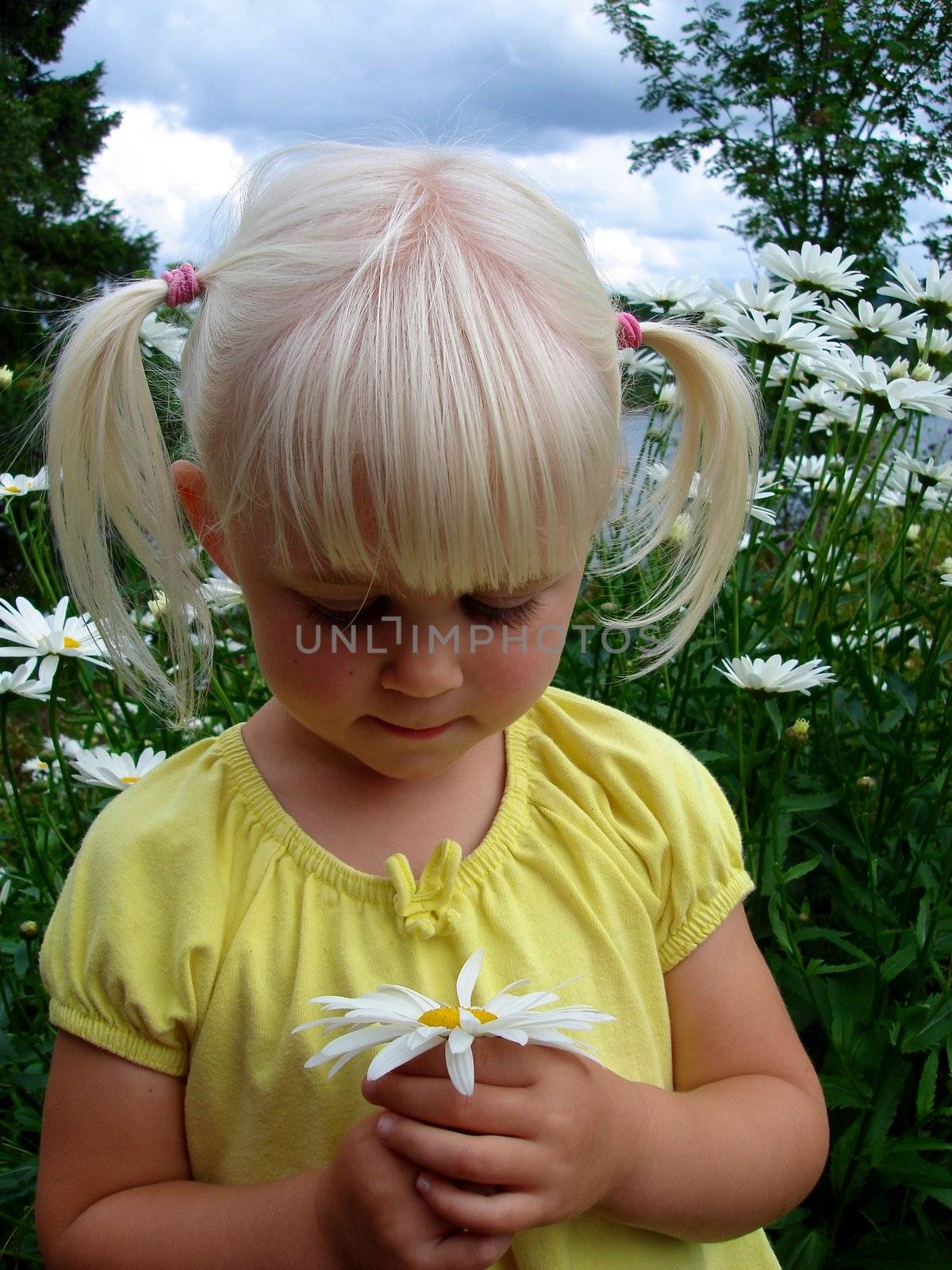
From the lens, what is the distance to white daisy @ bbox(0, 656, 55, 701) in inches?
50.7

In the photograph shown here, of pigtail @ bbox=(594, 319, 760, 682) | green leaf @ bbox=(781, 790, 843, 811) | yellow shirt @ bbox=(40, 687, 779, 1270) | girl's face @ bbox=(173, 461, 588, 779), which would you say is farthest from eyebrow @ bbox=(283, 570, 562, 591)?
green leaf @ bbox=(781, 790, 843, 811)

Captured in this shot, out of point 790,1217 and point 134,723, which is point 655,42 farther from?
point 790,1217

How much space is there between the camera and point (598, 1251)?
85 cm

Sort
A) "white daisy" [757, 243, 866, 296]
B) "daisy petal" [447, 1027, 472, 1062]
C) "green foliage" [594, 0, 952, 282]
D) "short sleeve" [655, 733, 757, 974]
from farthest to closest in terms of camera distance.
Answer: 1. "green foliage" [594, 0, 952, 282]
2. "white daisy" [757, 243, 866, 296]
3. "short sleeve" [655, 733, 757, 974]
4. "daisy petal" [447, 1027, 472, 1062]

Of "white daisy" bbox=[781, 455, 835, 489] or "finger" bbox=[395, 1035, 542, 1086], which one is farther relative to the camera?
"white daisy" bbox=[781, 455, 835, 489]

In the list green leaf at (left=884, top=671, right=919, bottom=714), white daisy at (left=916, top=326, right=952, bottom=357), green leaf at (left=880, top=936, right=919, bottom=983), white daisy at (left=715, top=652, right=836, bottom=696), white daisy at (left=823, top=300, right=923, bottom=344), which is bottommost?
green leaf at (left=880, top=936, right=919, bottom=983)

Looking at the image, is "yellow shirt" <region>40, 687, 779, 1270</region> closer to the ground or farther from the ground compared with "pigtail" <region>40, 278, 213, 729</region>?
closer to the ground

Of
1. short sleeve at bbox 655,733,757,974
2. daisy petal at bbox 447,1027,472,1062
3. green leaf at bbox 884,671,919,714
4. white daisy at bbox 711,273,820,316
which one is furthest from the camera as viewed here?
white daisy at bbox 711,273,820,316

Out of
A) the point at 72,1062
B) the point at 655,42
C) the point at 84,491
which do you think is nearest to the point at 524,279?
the point at 84,491

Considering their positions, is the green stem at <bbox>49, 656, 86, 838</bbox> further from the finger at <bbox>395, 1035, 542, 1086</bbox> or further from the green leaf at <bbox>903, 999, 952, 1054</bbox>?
the green leaf at <bbox>903, 999, 952, 1054</bbox>

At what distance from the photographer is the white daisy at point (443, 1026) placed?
586 mm

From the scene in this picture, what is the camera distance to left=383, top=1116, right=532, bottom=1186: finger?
A: 665 millimetres

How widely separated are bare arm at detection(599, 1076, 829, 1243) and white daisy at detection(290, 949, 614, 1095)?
19cm

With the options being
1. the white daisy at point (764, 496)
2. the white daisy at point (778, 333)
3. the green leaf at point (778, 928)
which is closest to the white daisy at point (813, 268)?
the white daisy at point (778, 333)
